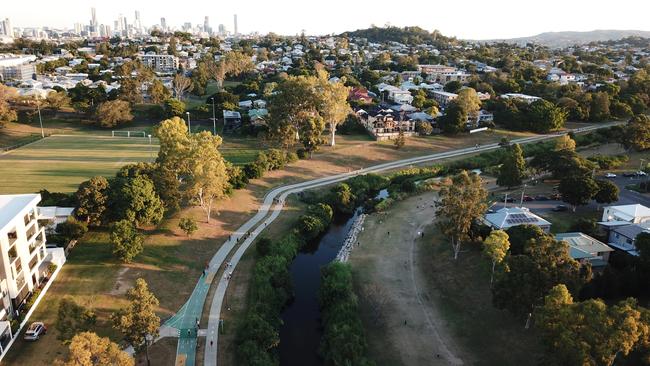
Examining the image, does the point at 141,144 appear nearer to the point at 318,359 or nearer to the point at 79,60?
the point at 318,359

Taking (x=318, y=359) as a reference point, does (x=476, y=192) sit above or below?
above

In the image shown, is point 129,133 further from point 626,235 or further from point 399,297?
point 626,235

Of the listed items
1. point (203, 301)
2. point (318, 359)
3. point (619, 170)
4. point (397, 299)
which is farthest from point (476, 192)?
point (619, 170)

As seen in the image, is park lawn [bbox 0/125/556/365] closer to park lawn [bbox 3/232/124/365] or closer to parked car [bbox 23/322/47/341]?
park lawn [bbox 3/232/124/365]

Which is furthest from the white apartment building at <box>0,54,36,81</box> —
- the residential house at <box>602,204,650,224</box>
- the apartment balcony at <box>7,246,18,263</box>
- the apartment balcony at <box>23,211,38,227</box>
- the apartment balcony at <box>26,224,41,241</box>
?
the residential house at <box>602,204,650,224</box>

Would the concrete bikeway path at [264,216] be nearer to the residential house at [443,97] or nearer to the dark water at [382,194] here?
the dark water at [382,194]

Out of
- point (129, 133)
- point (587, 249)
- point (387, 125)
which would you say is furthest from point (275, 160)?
point (587, 249)

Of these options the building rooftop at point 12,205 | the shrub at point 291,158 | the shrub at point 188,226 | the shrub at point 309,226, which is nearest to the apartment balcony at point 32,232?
the building rooftop at point 12,205
